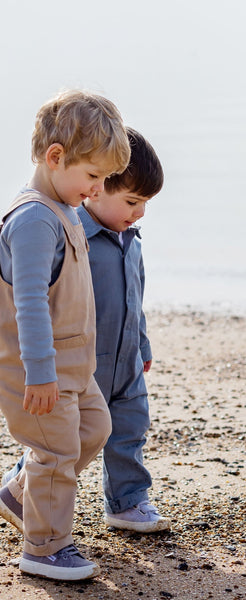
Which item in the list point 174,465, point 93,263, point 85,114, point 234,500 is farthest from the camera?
point 174,465

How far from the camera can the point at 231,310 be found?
9.05 m

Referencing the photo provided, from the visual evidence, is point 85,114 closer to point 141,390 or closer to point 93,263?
point 93,263

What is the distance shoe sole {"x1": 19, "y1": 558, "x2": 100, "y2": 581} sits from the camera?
2.64m

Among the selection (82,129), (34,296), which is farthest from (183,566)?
(82,129)

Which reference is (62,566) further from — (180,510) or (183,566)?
(180,510)

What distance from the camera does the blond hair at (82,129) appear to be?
8.15 feet

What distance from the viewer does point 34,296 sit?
2.40 metres

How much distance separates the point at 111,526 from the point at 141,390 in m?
0.57

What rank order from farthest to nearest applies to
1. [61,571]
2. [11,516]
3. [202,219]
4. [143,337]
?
[202,219], [143,337], [11,516], [61,571]

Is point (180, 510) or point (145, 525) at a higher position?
point (145, 525)

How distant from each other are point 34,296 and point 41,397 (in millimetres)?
311

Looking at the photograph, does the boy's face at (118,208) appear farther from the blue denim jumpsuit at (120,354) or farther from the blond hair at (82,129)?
the blond hair at (82,129)

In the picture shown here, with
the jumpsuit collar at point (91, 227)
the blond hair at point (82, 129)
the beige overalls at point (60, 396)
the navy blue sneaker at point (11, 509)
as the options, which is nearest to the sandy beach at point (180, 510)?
the navy blue sneaker at point (11, 509)

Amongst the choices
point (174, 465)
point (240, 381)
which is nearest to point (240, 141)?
point (240, 381)
